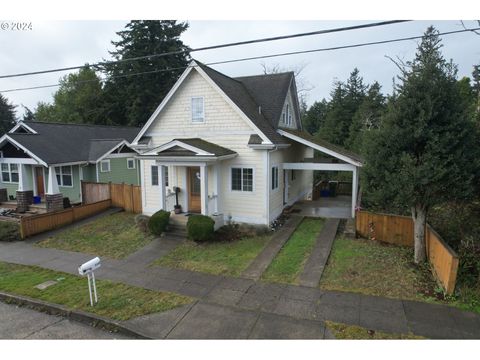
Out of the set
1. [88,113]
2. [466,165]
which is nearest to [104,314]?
[466,165]

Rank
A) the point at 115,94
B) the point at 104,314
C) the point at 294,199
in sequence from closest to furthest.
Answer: the point at 104,314 < the point at 294,199 < the point at 115,94

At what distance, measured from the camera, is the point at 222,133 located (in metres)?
13.4

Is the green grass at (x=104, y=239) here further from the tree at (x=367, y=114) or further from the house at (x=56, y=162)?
the tree at (x=367, y=114)

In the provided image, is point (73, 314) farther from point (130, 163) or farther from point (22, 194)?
point (130, 163)

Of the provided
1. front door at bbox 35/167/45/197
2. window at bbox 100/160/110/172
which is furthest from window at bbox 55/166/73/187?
window at bbox 100/160/110/172

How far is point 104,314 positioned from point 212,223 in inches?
222

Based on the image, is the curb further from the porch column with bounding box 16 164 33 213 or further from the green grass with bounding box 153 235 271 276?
the porch column with bounding box 16 164 33 213

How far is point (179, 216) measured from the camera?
13117mm

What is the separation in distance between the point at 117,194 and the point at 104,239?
16.7 ft

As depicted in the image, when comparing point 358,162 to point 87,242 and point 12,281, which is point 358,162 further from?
point 12,281

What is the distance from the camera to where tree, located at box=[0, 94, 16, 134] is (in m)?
39.7

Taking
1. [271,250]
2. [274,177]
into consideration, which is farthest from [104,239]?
[274,177]

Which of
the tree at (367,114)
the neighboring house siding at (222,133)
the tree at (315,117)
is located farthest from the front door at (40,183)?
the tree at (315,117)

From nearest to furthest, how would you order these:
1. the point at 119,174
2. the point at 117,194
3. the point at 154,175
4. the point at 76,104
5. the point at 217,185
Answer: the point at 217,185 < the point at 154,175 < the point at 117,194 < the point at 119,174 < the point at 76,104
